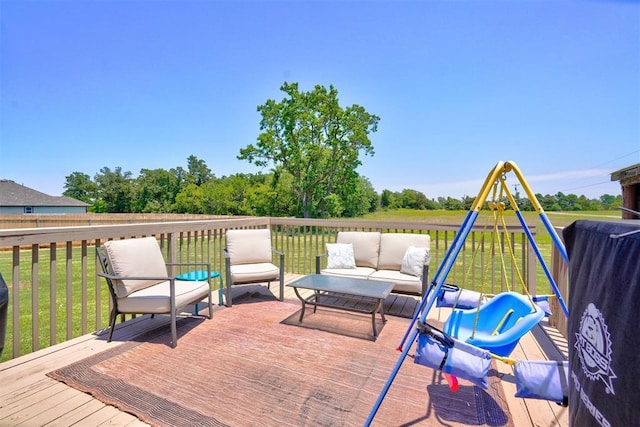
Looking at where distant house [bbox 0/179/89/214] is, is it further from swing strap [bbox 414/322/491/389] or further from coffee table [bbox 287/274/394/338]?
swing strap [bbox 414/322/491/389]

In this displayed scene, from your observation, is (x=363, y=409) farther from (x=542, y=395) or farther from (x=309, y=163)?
(x=309, y=163)

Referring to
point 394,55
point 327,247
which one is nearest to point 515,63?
point 394,55

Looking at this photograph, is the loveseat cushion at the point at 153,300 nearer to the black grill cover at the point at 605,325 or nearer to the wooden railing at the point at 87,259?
the wooden railing at the point at 87,259

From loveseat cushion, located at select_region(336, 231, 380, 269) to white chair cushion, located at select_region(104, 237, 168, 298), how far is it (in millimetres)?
2618

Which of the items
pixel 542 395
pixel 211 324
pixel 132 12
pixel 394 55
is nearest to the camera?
pixel 542 395

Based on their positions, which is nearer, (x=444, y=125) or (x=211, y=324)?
(x=211, y=324)

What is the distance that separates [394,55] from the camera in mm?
7668

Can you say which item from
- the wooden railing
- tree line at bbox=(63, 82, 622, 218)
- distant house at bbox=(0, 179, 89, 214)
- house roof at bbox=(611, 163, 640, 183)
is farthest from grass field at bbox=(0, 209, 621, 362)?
distant house at bbox=(0, 179, 89, 214)

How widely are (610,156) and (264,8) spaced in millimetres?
14487

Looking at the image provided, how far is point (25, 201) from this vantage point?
91.1ft

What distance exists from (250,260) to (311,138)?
632 inches

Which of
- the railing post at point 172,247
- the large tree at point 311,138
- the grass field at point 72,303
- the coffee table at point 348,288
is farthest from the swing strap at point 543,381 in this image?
the large tree at point 311,138

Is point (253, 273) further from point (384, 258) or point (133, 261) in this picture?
point (384, 258)

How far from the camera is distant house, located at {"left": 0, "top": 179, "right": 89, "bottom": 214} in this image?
26.3 metres
